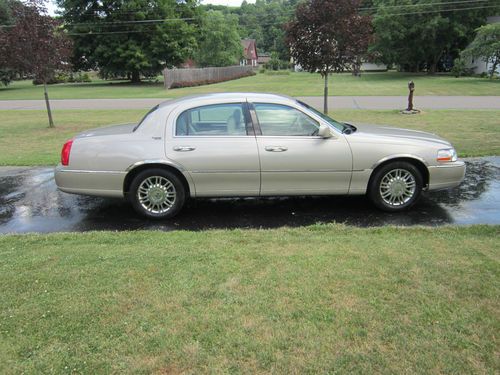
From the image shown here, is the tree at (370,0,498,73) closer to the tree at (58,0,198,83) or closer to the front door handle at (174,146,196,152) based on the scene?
the tree at (58,0,198,83)

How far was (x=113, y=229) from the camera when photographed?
567cm

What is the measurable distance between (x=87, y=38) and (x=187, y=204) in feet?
166

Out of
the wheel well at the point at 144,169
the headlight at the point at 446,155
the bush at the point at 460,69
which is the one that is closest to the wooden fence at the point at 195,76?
the bush at the point at 460,69

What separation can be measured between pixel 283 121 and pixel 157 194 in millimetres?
1873

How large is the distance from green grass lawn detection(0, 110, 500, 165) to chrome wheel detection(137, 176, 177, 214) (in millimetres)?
4662

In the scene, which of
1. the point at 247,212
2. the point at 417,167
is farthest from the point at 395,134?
the point at 247,212

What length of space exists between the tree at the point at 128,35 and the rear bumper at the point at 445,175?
45813 millimetres

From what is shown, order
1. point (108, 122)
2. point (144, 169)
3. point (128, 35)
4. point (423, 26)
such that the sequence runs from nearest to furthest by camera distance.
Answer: point (144, 169)
point (108, 122)
point (423, 26)
point (128, 35)

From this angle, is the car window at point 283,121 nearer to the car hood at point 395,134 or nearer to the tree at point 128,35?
the car hood at point 395,134

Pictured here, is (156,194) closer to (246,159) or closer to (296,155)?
(246,159)

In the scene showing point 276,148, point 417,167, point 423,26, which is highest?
point 423,26

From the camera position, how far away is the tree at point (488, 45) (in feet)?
120

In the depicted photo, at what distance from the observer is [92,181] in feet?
19.4

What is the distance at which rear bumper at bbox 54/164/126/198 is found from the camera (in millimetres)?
5863
